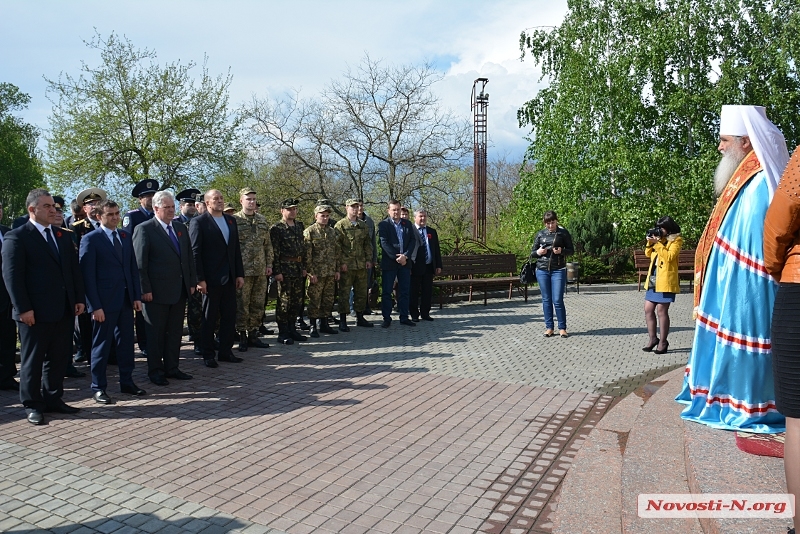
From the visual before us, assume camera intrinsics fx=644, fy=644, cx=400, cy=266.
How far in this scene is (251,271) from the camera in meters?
8.79

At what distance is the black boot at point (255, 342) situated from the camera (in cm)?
888

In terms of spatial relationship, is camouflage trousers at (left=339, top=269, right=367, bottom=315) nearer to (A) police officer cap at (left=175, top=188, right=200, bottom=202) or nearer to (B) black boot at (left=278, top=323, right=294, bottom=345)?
(B) black boot at (left=278, top=323, right=294, bottom=345)

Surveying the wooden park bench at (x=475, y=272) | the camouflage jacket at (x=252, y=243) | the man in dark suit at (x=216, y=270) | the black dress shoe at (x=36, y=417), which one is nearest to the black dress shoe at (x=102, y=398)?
the black dress shoe at (x=36, y=417)

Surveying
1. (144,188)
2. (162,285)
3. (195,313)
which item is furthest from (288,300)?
(162,285)

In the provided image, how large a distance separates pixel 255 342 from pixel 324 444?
4156mm

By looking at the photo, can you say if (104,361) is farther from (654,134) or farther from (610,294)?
(654,134)

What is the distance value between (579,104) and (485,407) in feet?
60.2

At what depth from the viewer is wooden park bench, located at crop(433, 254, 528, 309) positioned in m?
13.8

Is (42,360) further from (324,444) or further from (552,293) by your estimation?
(552,293)

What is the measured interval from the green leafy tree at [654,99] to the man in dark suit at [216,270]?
51.4 ft

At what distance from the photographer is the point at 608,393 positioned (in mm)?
6555

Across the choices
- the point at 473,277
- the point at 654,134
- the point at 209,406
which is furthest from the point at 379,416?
the point at 654,134

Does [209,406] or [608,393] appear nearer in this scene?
[209,406]

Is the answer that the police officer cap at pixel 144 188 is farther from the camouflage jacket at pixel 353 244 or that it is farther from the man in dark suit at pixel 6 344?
the camouflage jacket at pixel 353 244
